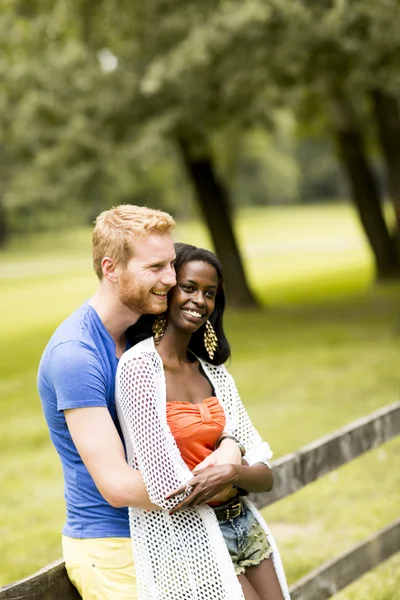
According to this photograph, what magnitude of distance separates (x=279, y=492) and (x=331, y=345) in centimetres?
1220

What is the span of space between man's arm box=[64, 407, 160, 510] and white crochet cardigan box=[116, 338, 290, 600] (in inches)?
2.3

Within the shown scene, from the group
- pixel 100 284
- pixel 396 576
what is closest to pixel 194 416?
pixel 100 284

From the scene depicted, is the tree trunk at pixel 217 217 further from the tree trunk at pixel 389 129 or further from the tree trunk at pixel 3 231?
the tree trunk at pixel 3 231

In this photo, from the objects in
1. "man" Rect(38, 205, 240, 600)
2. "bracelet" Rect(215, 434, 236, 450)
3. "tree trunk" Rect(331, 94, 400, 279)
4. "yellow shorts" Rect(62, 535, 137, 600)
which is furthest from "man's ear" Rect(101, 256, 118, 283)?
"tree trunk" Rect(331, 94, 400, 279)

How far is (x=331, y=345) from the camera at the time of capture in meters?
16.2

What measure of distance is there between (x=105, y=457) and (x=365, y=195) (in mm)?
22323

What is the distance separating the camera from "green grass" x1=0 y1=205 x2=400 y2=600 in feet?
23.6

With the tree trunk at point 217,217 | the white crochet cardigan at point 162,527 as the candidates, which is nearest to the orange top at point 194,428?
the white crochet cardigan at point 162,527

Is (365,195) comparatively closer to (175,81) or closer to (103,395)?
(175,81)

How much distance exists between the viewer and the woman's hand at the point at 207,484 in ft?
9.35

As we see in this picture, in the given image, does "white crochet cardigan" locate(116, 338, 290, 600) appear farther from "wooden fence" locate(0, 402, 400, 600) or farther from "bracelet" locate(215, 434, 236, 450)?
"wooden fence" locate(0, 402, 400, 600)

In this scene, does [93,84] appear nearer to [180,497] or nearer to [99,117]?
[99,117]

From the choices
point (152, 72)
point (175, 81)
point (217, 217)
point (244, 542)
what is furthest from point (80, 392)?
point (217, 217)

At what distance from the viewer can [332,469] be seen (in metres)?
4.62
